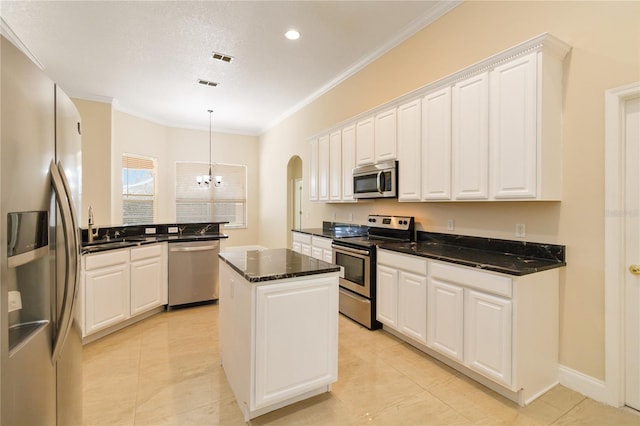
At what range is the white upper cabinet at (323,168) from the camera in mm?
4797

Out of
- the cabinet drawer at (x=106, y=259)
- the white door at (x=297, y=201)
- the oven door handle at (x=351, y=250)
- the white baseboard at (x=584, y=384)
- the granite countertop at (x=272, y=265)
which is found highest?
the white door at (x=297, y=201)

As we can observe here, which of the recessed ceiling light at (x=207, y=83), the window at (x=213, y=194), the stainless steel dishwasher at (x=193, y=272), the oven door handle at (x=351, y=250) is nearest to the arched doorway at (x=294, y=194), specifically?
the window at (x=213, y=194)

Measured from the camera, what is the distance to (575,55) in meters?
2.25

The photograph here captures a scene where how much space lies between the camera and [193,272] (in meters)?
4.15

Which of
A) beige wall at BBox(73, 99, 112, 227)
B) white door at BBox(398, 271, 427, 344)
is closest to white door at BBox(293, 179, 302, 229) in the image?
beige wall at BBox(73, 99, 112, 227)

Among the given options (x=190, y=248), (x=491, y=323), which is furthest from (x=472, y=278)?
(x=190, y=248)

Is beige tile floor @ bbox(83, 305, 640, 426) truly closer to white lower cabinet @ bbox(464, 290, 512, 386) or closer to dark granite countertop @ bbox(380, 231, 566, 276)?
white lower cabinet @ bbox(464, 290, 512, 386)

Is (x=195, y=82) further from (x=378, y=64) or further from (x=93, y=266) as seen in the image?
(x=93, y=266)

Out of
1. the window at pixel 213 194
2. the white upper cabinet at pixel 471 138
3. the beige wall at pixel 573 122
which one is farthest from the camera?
the window at pixel 213 194

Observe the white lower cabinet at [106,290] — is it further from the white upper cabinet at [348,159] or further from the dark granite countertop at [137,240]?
the white upper cabinet at [348,159]

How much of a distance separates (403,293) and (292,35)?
3.17m

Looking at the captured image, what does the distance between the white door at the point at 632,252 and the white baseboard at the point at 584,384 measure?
12cm

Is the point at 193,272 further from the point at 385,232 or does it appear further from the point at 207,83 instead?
the point at 207,83

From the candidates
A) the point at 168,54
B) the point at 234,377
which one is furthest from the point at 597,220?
the point at 168,54
